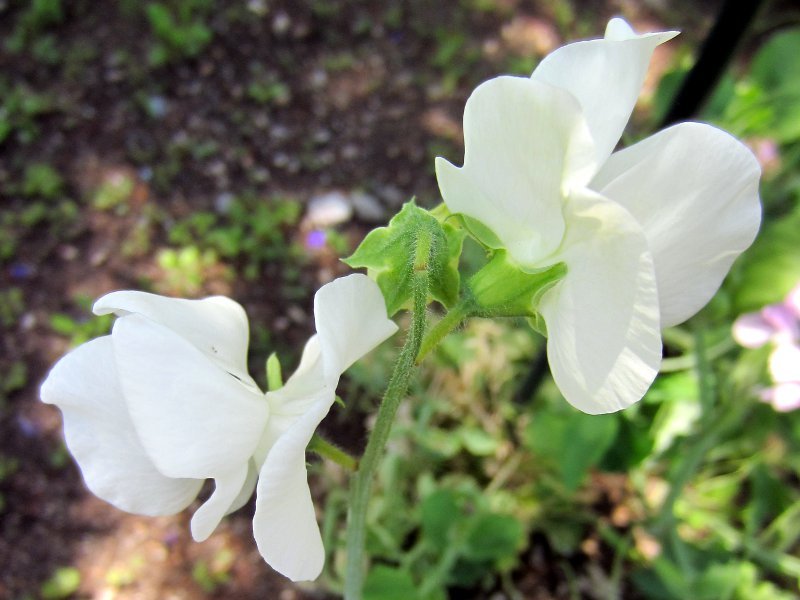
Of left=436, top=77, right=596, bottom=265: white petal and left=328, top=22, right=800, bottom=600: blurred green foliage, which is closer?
left=436, top=77, right=596, bottom=265: white petal

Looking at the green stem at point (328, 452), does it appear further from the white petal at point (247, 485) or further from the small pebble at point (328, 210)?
the small pebble at point (328, 210)

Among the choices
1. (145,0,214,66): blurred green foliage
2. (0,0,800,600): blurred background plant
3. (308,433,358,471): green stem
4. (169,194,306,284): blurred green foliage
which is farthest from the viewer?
(145,0,214,66): blurred green foliage

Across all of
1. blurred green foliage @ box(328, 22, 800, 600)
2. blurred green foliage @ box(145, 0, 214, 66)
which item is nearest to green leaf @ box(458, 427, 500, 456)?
blurred green foliage @ box(328, 22, 800, 600)

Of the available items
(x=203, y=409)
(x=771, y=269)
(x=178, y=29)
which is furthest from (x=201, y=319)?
(x=178, y=29)

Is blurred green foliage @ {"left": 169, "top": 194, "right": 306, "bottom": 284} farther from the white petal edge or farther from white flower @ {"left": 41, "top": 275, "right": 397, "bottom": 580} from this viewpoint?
white flower @ {"left": 41, "top": 275, "right": 397, "bottom": 580}

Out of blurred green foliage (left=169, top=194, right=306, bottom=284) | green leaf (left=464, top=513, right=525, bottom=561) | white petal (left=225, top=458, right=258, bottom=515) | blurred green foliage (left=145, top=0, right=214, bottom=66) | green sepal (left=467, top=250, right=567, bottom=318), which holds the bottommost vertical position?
blurred green foliage (left=169, top=194, right=306, bottom=284)

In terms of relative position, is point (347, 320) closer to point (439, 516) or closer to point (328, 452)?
point (328, 452)
